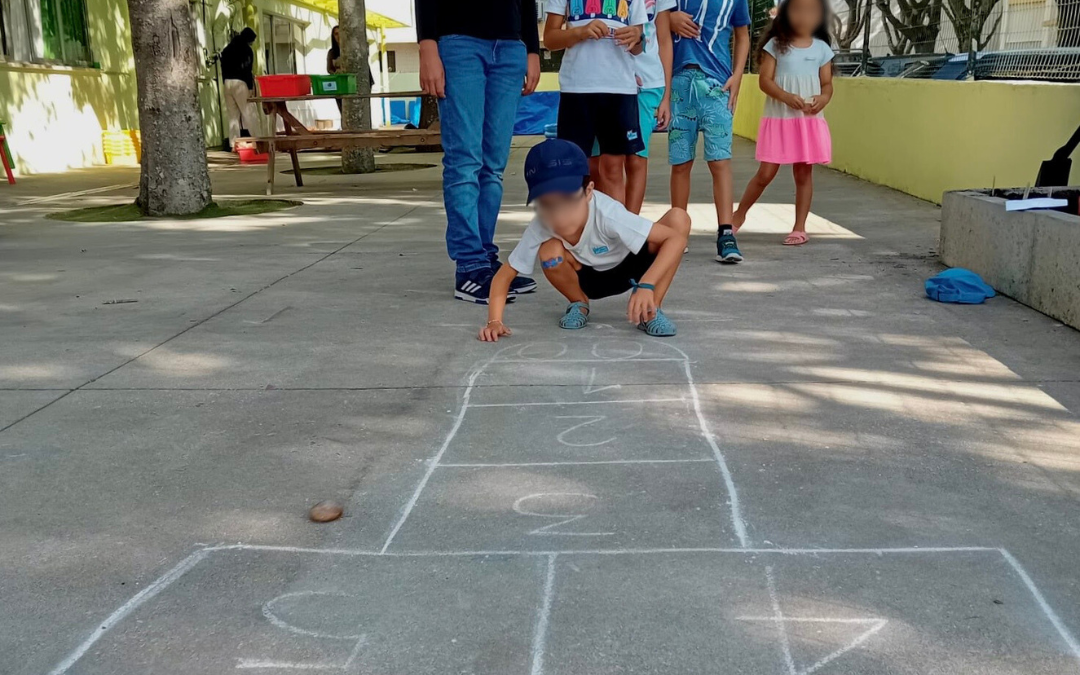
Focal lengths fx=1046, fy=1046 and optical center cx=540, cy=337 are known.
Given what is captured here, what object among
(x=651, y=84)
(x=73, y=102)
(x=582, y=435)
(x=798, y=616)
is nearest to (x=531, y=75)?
(x=651, y=84)

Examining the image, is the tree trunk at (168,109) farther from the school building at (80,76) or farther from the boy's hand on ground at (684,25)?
the school building at (80,76)

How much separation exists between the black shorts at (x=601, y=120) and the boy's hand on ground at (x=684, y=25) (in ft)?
1.90

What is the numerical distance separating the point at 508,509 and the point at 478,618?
0.51 meters

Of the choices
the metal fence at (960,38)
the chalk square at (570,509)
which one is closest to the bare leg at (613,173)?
the chalk square at (570,509)

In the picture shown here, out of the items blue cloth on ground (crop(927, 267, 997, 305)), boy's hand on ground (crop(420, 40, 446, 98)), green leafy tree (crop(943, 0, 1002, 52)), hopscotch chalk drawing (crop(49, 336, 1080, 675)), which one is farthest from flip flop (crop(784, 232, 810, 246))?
hopscotch chalk drawing (crop(49, 336, 1080, 675))

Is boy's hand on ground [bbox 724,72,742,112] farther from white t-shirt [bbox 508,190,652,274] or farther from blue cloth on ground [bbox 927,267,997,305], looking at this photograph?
white t-shirt [bbox 508,190,652,274]

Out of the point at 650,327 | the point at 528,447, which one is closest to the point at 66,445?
the point at 528,447

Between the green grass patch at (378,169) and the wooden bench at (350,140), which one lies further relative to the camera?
the green grass patch at (378,169)

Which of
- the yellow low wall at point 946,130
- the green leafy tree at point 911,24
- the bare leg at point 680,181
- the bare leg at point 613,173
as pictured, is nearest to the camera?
the bare leg at point 613,173

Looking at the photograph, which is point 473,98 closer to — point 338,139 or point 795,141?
point 795,141

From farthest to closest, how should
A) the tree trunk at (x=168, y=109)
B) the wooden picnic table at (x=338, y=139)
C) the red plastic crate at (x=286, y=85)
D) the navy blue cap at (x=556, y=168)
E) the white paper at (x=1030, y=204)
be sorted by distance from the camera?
the red plastic crate at (x=286, y=85), the wooden picnic table at (x=338, y=139), the tree trunk at (x=168, y=109), the white paper at (x=1030, y=204), the navy blue cap at (x=556, y=168)

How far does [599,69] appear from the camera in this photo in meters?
4.95

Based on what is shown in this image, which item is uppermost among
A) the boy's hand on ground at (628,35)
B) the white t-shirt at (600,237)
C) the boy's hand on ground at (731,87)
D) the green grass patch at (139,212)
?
the boy's hand on ground at (628,35)

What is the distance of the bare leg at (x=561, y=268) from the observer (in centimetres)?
397
